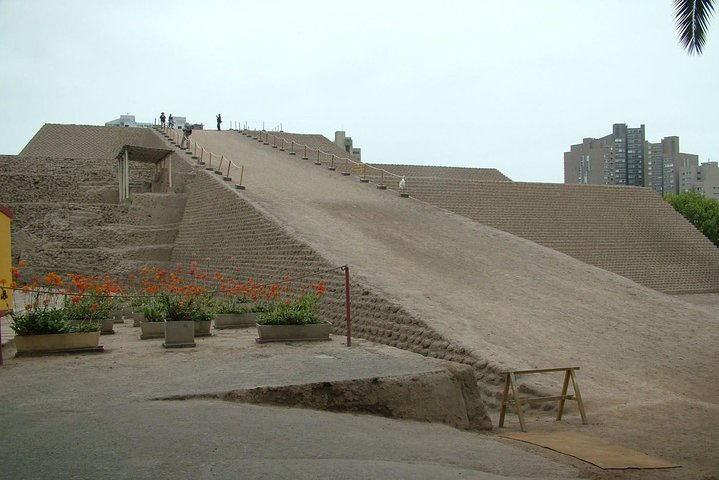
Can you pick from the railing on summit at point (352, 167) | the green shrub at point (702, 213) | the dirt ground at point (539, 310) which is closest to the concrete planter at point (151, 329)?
the dirt ground at point (539, 310)

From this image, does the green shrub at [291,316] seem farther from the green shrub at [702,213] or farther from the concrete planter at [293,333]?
the green shrub at [702,213]

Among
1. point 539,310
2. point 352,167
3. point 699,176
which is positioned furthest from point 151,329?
point 699,176

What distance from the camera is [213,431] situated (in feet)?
20.1

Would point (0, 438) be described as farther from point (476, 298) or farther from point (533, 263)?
point (533, 263)

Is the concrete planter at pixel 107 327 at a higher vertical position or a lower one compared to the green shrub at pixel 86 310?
lower

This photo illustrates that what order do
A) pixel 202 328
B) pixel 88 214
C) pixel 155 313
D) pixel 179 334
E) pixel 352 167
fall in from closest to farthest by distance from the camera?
pixel 179 334 < pixel 202 328 < pixel 155 313 < pixel 88 214 < pixel 352 167

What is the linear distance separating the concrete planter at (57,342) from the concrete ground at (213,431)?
225 mm

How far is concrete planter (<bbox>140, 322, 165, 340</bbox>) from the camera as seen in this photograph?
39.5ft

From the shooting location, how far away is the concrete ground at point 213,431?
530 centimetres

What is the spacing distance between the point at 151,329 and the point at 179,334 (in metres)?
1.42

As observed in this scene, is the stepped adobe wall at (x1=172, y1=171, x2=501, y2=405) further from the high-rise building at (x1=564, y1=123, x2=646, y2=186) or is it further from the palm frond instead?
the high-rise building at (x1=564, y1=123, x2=646, y2=186)

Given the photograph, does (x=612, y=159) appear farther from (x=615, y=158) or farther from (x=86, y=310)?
(x=86, y=310)

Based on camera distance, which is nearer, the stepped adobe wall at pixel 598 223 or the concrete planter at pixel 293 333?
the concrete planter at pixel 293 333

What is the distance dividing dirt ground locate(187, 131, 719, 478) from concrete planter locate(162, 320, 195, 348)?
363 cm
